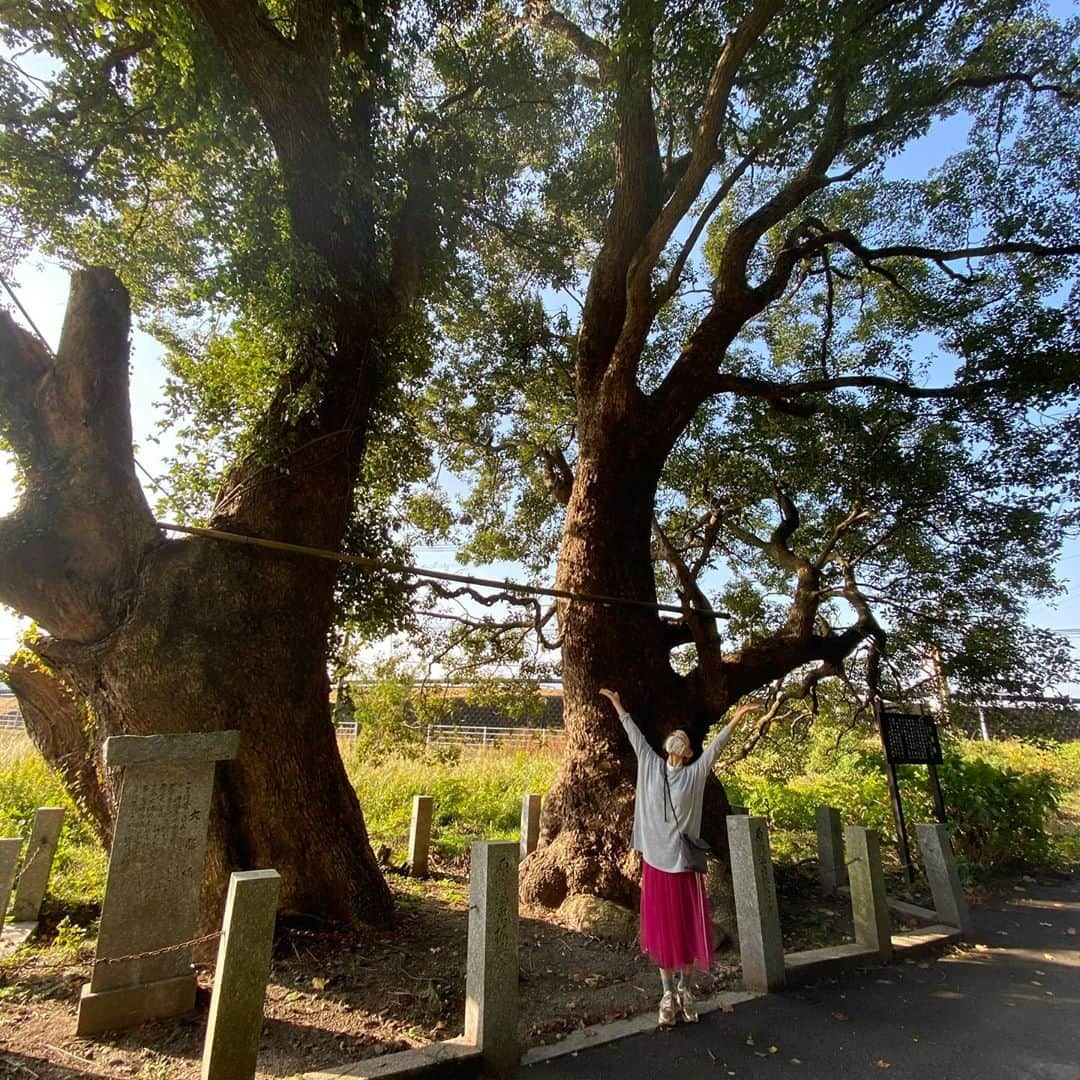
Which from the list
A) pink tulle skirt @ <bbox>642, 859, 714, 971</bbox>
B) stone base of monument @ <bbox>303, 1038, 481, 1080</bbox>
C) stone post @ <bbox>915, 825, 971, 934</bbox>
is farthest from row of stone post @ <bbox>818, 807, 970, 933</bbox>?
stone base of monument @ <bbox>303, 1038, 481, 1080</bbox>

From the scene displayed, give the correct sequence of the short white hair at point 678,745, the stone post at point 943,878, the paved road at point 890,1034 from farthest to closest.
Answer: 1. the stone post at point 943,878
2. the short white hair at point 678,745
3. the paved road at point 890,1034

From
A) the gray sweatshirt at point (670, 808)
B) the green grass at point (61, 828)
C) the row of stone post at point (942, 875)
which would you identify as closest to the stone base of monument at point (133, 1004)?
the green grass at point (61, 828)

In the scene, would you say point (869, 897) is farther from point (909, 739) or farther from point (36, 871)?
point (36, 871)

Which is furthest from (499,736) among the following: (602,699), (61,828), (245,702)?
(245,702)

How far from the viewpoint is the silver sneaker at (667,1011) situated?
3.40 m

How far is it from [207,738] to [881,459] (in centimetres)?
744

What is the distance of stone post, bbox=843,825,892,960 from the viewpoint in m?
4.66

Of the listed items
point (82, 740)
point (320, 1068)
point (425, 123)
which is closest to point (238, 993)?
point (320, 1068)

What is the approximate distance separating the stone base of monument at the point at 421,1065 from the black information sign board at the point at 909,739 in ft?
19.2

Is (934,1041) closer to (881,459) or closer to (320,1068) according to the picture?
(320,1068)

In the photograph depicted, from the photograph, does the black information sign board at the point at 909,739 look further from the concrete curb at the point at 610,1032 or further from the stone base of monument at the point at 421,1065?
the stone base of monument at the point at 421,1065

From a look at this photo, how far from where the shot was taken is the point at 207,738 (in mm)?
3311

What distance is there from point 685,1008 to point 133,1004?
2.93m

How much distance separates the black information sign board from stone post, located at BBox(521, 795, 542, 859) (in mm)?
4124
